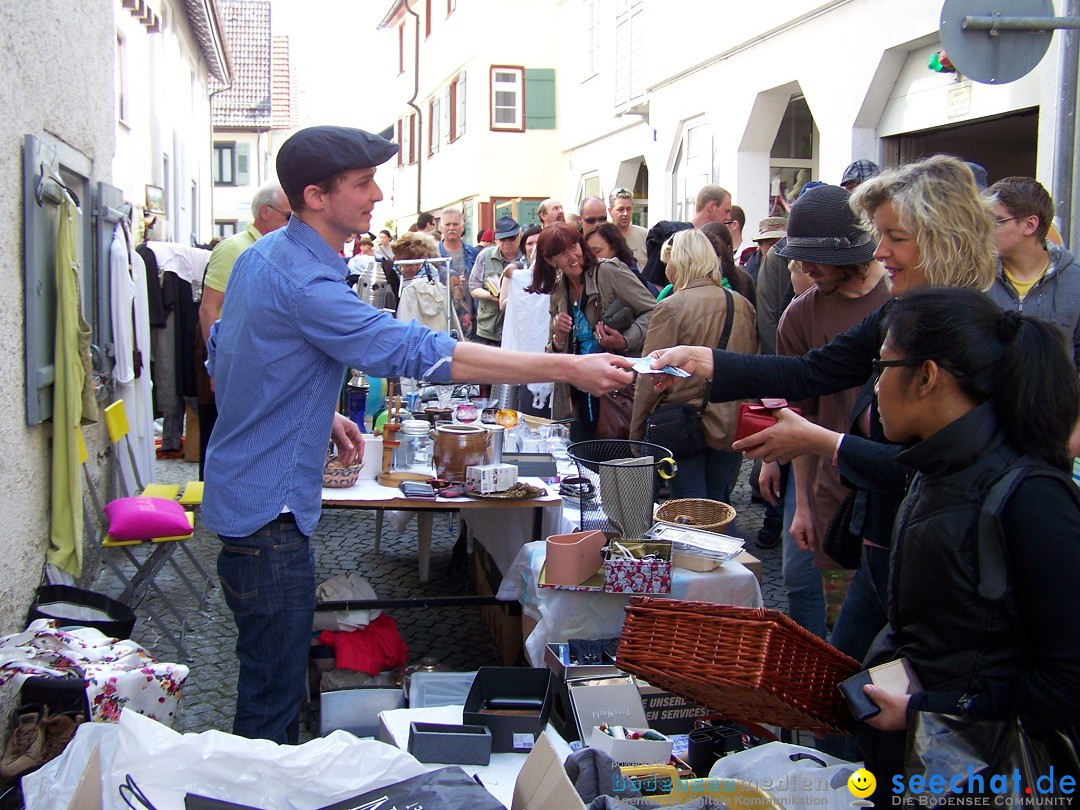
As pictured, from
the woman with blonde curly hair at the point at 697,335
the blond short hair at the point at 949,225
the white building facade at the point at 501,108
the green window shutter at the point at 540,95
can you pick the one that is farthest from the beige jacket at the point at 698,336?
the green window shutter at the point at 540,95

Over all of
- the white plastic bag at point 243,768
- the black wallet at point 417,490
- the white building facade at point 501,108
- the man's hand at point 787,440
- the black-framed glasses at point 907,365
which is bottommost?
the white plastic bag at point 243,768

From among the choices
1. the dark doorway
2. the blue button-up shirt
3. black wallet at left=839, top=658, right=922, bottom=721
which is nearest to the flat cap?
the blue button-up shirt

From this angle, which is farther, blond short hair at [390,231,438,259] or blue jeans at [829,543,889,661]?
blond short hair at [390,231,438,259]

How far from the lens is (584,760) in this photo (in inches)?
83.1

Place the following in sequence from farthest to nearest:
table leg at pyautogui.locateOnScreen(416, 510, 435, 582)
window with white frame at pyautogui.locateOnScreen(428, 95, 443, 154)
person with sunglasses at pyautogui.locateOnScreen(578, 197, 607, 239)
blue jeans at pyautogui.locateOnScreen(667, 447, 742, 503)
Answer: window with white frame at pyautogui.locateOnScreen(428, 95, 443, 154) < person with sunglasses at pyautogui.locateOnScreen(578, 197, 607, 239) < table leg at pyautogui.locateOnScreen(416, 510, 435, 582) < blue jeans at pyautogui.locateOnScreen(667, 447, 742, 503)

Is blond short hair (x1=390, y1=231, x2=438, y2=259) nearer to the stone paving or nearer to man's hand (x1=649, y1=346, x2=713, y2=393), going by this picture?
the stone paving

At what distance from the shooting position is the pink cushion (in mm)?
4773

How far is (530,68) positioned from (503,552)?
62.1ft

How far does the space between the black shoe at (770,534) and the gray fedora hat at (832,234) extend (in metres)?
3.34

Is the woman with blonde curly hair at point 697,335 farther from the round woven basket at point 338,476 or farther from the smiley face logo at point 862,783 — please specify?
the smiley face logo at point 862,783

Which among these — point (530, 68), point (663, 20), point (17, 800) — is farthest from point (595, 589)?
point (530, 68)

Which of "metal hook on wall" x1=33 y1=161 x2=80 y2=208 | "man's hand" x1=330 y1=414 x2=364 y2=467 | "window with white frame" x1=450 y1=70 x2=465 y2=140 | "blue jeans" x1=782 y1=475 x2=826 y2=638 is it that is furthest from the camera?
"window with white frame" x1=450 y1=70 x2=465 y2=140

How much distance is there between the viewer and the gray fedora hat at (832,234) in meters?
3.31

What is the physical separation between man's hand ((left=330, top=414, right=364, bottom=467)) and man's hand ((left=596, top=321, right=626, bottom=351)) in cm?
282
